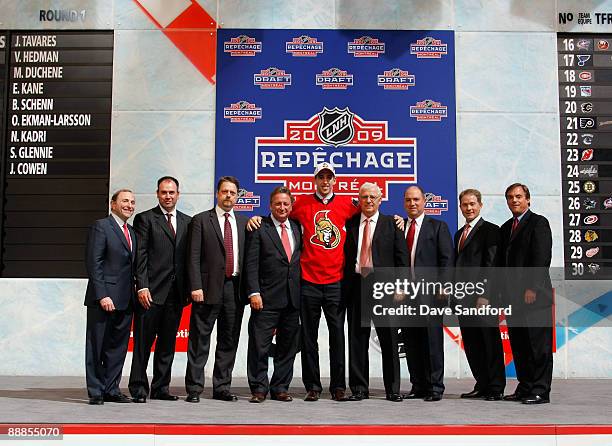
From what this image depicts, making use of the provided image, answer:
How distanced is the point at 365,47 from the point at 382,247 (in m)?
2.98

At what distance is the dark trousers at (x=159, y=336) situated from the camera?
16.8 feet

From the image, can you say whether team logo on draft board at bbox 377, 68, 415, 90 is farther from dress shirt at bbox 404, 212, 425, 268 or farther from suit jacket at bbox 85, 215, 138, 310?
suit jacket at bbox 85, 215, 138, 310

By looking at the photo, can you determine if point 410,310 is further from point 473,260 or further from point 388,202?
point 388,202

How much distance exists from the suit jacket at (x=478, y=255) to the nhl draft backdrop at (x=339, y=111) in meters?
1.69

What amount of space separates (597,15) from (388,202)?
9.88 ft

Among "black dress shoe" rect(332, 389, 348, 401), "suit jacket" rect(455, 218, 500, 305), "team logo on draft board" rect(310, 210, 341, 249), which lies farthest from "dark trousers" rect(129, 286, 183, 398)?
"suit jacket" rect(455, 218, 500, 305)

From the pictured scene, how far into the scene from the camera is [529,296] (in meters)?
5.06

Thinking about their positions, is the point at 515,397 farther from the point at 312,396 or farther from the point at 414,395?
the point at 312,396

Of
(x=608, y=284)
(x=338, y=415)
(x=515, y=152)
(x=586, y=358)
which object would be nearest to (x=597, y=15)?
(x=515, y=152)

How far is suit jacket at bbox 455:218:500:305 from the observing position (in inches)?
208

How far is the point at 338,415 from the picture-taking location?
14.2 feet

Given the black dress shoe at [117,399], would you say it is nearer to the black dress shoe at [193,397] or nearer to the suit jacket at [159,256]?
the black dress shoe at [193,397]

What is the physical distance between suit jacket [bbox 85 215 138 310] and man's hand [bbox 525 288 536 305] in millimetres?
2926

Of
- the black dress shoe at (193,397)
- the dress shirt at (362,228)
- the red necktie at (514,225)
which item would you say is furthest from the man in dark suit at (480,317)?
the black dress shoe at (193,397)
